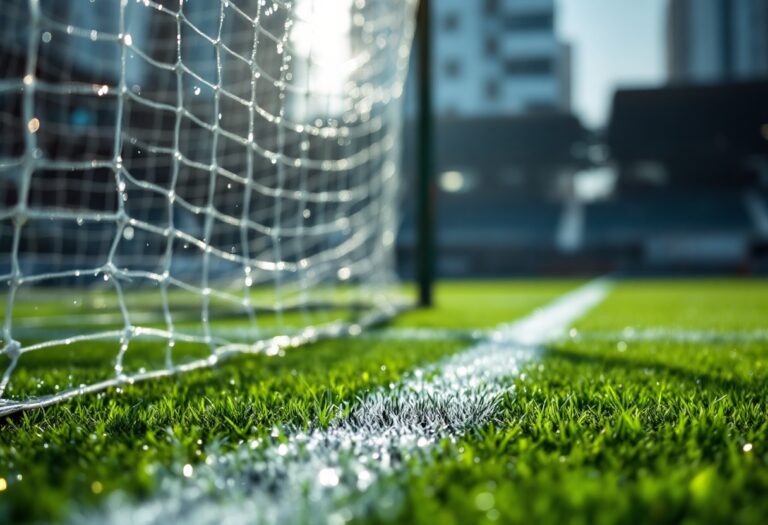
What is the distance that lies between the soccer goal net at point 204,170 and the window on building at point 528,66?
86.9 feet

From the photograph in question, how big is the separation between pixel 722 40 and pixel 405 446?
5419cm

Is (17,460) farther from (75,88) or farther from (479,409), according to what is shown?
(75,88)

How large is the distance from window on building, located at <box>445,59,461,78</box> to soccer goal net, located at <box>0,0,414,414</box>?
26937mm

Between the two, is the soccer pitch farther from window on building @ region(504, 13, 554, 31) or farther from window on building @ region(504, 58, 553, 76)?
window on building @ region(504, 13, 554, 31)

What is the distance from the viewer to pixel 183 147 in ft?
21.0

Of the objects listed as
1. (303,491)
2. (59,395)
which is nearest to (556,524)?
(303,491)

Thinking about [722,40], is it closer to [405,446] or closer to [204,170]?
[204,170]

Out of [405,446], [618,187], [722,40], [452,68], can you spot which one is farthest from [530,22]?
[405,446]

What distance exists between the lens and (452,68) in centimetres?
3706

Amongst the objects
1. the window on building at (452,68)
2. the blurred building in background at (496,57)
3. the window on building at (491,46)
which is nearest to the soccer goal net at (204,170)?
the blurred building in background at (496,57)

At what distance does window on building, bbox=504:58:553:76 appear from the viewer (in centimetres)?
3509

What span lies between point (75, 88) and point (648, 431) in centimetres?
171

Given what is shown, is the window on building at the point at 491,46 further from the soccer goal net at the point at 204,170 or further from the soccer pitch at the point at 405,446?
the soccer pitch at the point at 405,446

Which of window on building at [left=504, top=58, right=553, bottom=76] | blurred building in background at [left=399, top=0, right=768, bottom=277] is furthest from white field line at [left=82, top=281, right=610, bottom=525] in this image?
window on building at [left=504, top=58, right=553, bottom=76]
